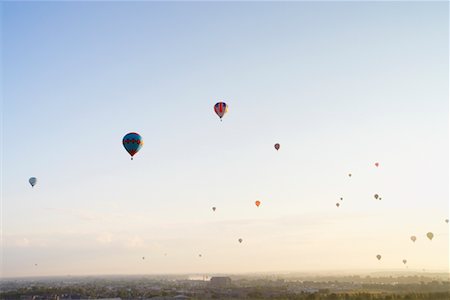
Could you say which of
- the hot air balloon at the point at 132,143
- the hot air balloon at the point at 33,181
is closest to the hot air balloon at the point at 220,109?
the hot air balloon at the point at 132,143

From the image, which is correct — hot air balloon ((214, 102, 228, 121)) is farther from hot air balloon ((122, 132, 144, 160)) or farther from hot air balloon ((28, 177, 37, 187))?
hot air balloon ((28, 177, 37, 187))

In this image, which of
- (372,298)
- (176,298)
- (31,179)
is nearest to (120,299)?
(176,298)

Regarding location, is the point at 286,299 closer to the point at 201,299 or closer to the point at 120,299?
the point at 201,299

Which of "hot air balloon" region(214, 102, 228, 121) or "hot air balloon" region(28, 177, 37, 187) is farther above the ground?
"hot air balloon" region(214, 102, 228, 121)

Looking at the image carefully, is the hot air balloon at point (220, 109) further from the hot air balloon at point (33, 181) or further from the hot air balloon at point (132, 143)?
the hot air balloon at point (33, 181)

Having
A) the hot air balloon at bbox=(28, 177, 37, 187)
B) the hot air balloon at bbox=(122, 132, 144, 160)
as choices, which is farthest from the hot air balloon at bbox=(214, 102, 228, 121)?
the hot air balloon at bbox=(28, 177, 37, 187)

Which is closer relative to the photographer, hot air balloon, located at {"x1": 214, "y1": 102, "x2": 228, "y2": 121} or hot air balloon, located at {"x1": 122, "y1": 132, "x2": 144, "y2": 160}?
hot air balloon, located at {"x1": 122, "y1": 132, "x2": 144, "y2": 160}
